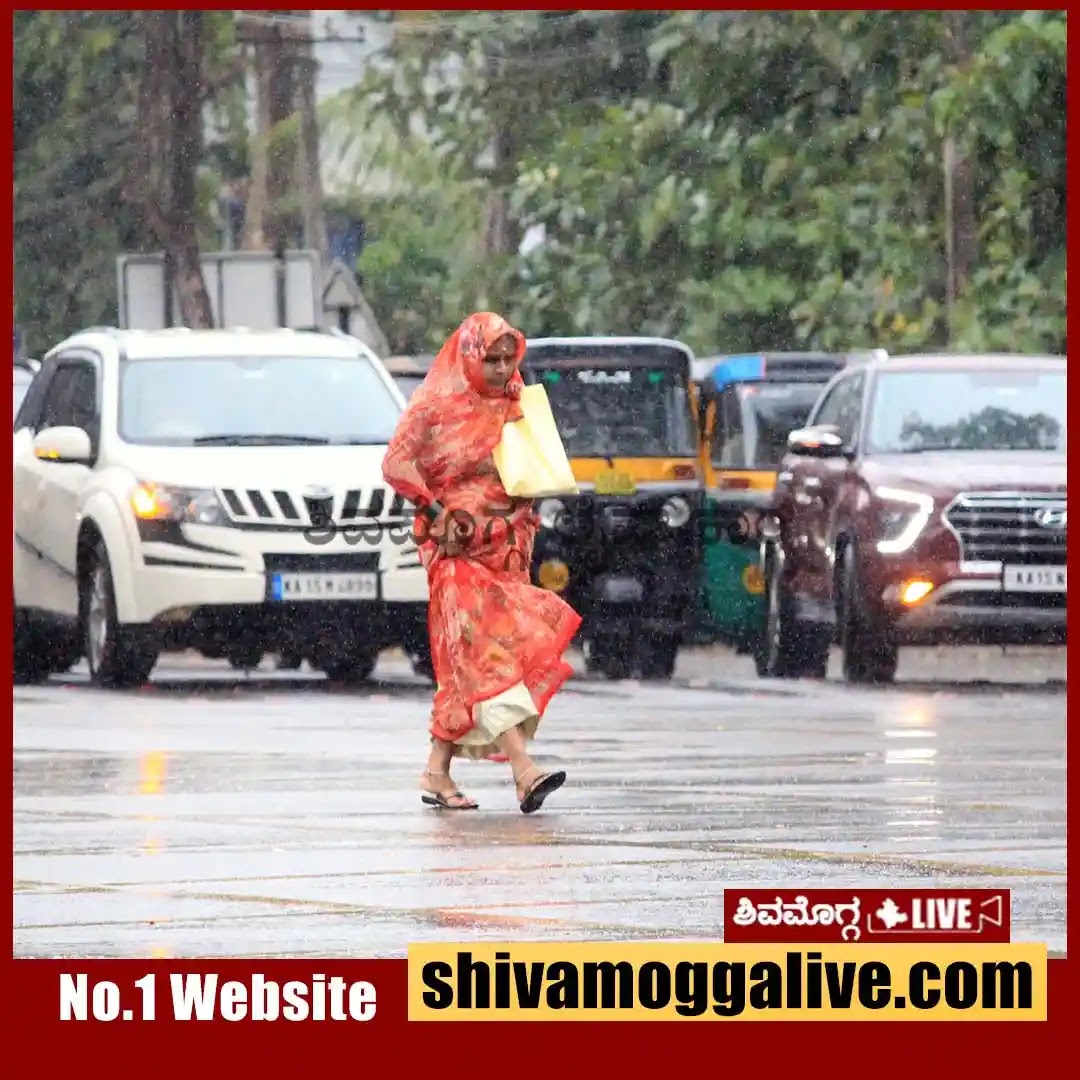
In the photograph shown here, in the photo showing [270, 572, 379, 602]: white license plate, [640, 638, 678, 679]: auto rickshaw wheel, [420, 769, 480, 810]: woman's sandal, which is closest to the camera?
[420, 769, 480, 810]: woman's sandal

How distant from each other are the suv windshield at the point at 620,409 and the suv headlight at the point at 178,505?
4.16 metres

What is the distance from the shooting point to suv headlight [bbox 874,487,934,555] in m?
20.4

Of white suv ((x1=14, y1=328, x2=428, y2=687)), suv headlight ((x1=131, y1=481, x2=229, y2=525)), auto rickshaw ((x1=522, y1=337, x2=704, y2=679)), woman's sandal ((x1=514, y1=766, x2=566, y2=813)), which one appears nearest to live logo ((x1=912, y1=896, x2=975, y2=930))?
woman's sandal ((x1=514, y1=766, x2=566, y2=813))

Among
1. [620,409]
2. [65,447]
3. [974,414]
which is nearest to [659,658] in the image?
[620,409]

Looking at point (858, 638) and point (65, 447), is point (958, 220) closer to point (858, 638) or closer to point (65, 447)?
point (858, 638)

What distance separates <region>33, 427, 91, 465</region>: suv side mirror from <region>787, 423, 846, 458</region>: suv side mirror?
12.3 ft

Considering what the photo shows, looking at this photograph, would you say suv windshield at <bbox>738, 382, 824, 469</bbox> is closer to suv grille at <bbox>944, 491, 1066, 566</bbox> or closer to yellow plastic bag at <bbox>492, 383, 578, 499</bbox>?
suv grille at <bbox>944, 491, 1066, 566</bbox>

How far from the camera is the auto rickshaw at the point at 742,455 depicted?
24.6m

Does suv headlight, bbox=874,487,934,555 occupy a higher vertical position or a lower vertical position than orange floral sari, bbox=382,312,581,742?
lower

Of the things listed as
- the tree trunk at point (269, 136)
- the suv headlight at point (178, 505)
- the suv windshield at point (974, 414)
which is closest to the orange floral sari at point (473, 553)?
the suv headlight at point (178, 505)

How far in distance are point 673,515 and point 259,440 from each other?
3.54 m

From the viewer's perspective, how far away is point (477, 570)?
1281 cm

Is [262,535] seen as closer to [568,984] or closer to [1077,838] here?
[1077,838]

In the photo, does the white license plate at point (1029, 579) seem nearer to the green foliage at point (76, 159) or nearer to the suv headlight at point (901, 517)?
the suv headlight at point (901, 517)
